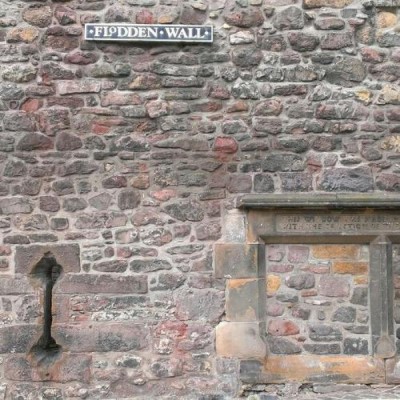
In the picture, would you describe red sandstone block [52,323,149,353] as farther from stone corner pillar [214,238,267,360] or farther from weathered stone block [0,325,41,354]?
stone corner pillar [214,238,267,360]

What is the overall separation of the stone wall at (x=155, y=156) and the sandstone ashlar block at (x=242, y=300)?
8cm

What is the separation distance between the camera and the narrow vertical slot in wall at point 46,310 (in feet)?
18.2

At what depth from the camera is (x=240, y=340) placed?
5.53 metres

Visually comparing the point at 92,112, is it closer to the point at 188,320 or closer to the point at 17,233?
the point at 17,233

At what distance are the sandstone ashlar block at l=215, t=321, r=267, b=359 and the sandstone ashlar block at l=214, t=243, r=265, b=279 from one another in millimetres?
448

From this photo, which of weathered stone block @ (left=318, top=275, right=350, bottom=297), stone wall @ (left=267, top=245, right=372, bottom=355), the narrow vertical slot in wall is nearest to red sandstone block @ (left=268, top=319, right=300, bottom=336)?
stone wall @ (left=267, top=245, right=372, bottom=355)

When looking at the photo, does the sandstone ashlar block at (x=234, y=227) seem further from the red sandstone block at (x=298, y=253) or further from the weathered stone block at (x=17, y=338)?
the weathered stone block at (x=17, y=338)

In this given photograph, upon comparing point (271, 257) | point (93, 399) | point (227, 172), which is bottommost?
point (93, 399)

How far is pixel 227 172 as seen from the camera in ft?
18.7

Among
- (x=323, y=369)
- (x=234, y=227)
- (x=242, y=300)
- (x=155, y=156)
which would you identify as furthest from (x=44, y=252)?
(x=323, y=369)

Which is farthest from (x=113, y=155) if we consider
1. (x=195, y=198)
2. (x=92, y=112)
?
(x=195, y=198)

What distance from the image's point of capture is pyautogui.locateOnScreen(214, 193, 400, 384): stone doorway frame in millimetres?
5543

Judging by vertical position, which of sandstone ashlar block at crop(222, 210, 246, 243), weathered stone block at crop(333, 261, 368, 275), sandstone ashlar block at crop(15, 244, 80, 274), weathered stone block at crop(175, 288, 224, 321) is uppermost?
sandstone ashlar block at crop(222, 210, 246, 243)

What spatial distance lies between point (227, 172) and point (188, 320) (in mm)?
1418
